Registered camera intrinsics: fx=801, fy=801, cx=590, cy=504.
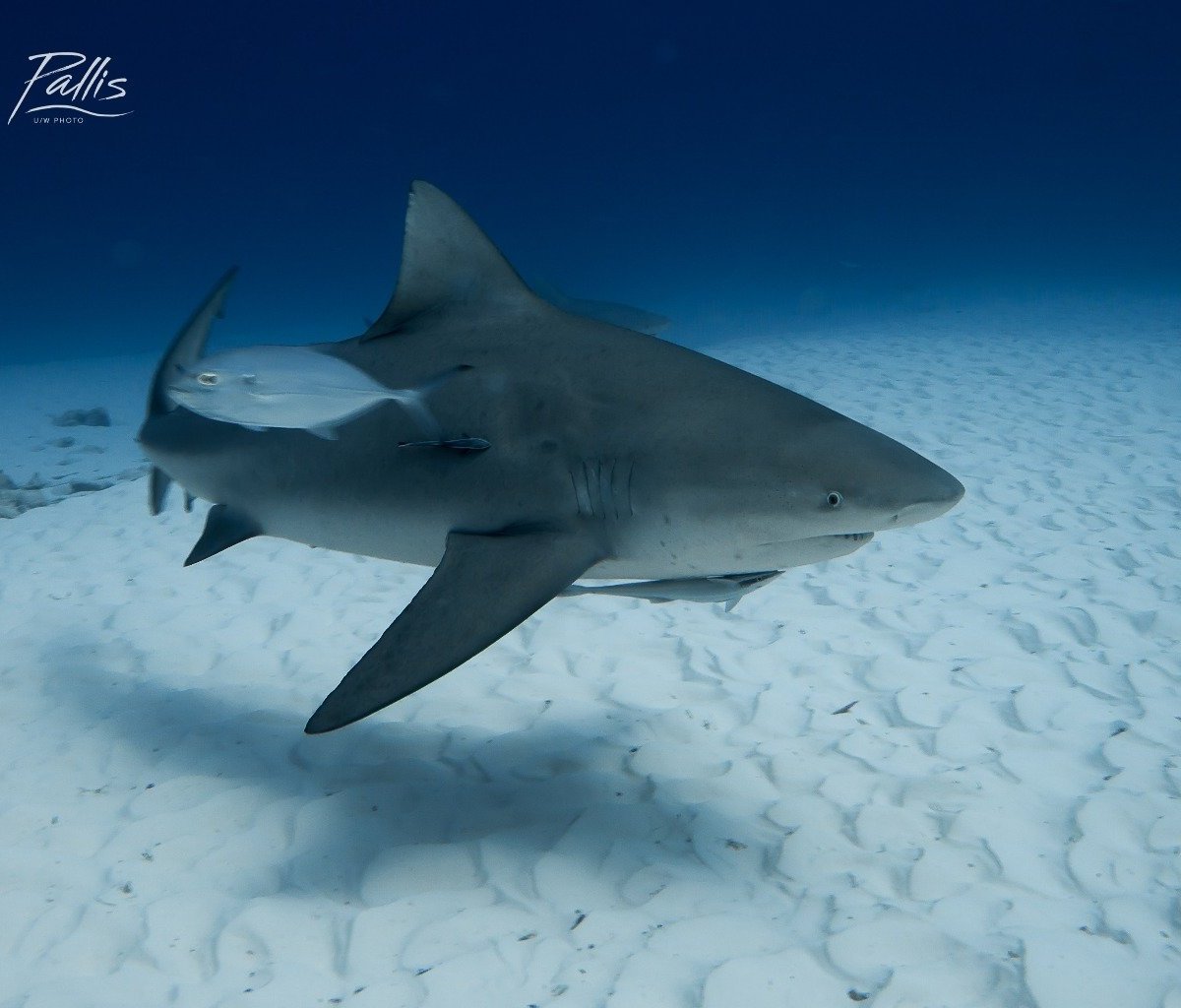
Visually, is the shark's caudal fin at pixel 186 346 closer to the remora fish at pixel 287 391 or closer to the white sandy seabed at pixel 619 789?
the remora fish at pixel 287 391

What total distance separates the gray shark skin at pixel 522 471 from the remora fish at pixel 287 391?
16cm

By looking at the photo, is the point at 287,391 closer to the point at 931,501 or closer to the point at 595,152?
the point at 931,501

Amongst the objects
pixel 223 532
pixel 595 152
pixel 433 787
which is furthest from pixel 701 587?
pixel 595 152

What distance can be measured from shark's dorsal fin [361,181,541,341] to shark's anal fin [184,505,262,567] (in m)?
1.21

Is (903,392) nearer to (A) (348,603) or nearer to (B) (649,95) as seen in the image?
(A) (348,603)

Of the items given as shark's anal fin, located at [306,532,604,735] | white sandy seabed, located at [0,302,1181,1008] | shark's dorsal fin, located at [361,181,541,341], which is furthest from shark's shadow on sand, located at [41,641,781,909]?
shark's dorsal fin, located at [361,181,541,341]

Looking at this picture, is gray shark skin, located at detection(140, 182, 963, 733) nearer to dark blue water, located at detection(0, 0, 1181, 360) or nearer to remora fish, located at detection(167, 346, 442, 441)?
remora fish, located at detection(167, 346, 442, 441)

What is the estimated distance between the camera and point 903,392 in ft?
40.7

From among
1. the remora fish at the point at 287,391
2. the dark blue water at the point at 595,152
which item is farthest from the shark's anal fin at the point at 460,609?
the dark blue water at the point at 595,152

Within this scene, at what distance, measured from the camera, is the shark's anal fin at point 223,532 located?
346 cm

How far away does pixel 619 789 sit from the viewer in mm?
3504

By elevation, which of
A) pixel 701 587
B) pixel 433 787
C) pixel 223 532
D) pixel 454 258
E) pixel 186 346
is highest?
pixel 454 258

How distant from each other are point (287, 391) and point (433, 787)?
1.83 metres

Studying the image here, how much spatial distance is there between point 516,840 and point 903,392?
11.0m
